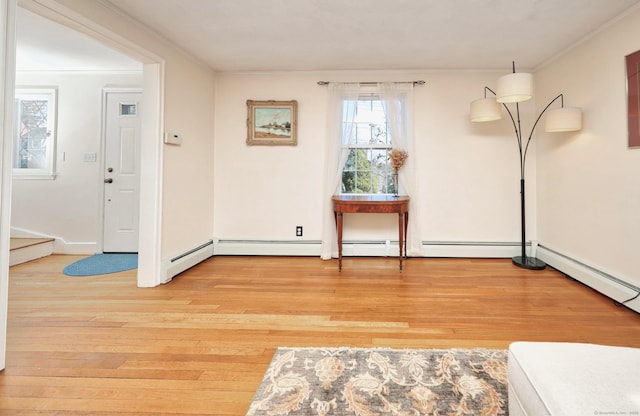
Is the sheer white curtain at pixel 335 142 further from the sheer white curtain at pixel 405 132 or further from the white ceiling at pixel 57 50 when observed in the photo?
the white ceiling at pixel 57 50

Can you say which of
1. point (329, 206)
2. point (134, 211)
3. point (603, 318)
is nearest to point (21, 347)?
A: point (134, 211)

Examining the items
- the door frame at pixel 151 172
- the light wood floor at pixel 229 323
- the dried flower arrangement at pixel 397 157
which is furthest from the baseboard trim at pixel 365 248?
the door frame at pixel 151 172

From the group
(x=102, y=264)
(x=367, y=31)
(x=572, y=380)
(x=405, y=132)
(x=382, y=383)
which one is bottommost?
(x=382, y=383)

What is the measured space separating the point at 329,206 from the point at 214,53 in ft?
6.91

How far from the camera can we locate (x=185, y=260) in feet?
11.0

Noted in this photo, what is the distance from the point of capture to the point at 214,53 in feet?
11.0

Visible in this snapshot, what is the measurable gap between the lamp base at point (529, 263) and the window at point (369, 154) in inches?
63.0

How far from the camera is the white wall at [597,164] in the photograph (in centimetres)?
244

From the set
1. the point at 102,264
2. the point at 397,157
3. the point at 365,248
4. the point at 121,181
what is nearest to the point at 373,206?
the point at 397,157

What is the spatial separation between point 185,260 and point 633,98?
4150mm

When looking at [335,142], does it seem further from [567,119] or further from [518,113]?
[567,119]

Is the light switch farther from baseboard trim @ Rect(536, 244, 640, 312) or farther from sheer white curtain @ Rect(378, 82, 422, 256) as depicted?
baseboard trim @ Rect(536, 244, 640, 312)

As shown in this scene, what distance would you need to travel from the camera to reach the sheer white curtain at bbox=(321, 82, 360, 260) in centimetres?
381

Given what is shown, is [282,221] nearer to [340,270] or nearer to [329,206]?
[329,206]
